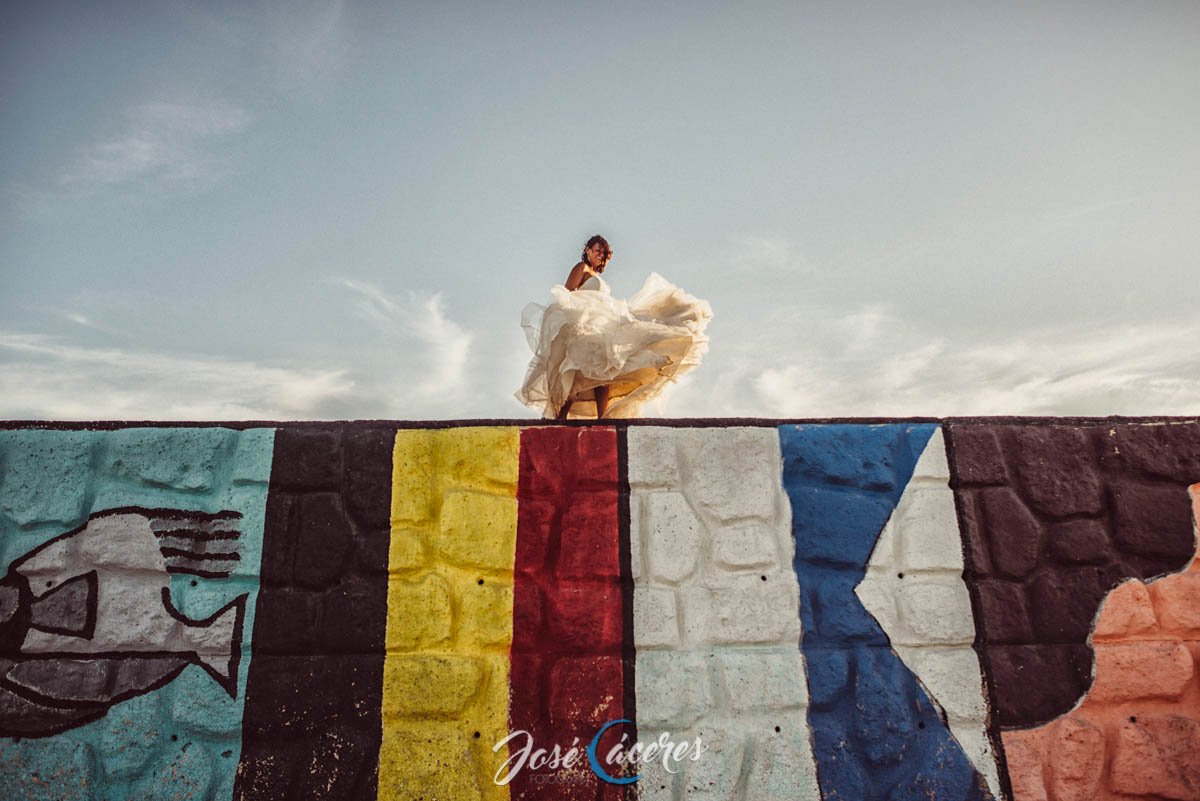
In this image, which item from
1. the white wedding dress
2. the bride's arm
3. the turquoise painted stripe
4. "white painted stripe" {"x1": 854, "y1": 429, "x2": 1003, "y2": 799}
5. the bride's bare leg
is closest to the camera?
the turquoise painted stripe

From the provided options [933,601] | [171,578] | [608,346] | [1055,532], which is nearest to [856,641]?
[933,601]

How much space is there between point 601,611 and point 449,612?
0.44 m

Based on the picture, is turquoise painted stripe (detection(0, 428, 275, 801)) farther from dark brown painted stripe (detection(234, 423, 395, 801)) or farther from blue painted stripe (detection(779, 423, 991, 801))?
blue painted stripe (detection(779, 423, 991, 801))

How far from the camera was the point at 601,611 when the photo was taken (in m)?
2.03

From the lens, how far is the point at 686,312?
3025mm

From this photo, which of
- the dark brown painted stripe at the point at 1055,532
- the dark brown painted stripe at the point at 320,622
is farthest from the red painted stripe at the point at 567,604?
the dark brown painted stripe at the point at 1055,532

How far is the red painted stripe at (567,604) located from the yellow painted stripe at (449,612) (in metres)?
0.05

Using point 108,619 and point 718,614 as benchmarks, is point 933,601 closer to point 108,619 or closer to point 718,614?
point 718,614

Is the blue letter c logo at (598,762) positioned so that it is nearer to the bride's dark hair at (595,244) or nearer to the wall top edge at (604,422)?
the wall top edge at (604,422)

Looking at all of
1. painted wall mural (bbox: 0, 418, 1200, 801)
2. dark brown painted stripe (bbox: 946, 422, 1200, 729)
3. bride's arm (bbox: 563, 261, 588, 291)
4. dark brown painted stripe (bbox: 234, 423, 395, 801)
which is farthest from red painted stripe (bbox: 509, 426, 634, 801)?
bride's arm (bbox: 563, 261, 588, 291)

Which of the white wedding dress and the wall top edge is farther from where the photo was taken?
the white wedding dress

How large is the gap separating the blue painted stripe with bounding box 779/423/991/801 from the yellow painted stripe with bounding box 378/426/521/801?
0.89 m

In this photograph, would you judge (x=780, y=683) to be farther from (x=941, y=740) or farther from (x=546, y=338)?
(x=546, y=338)

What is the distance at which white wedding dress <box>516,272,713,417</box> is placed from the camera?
2.83m
